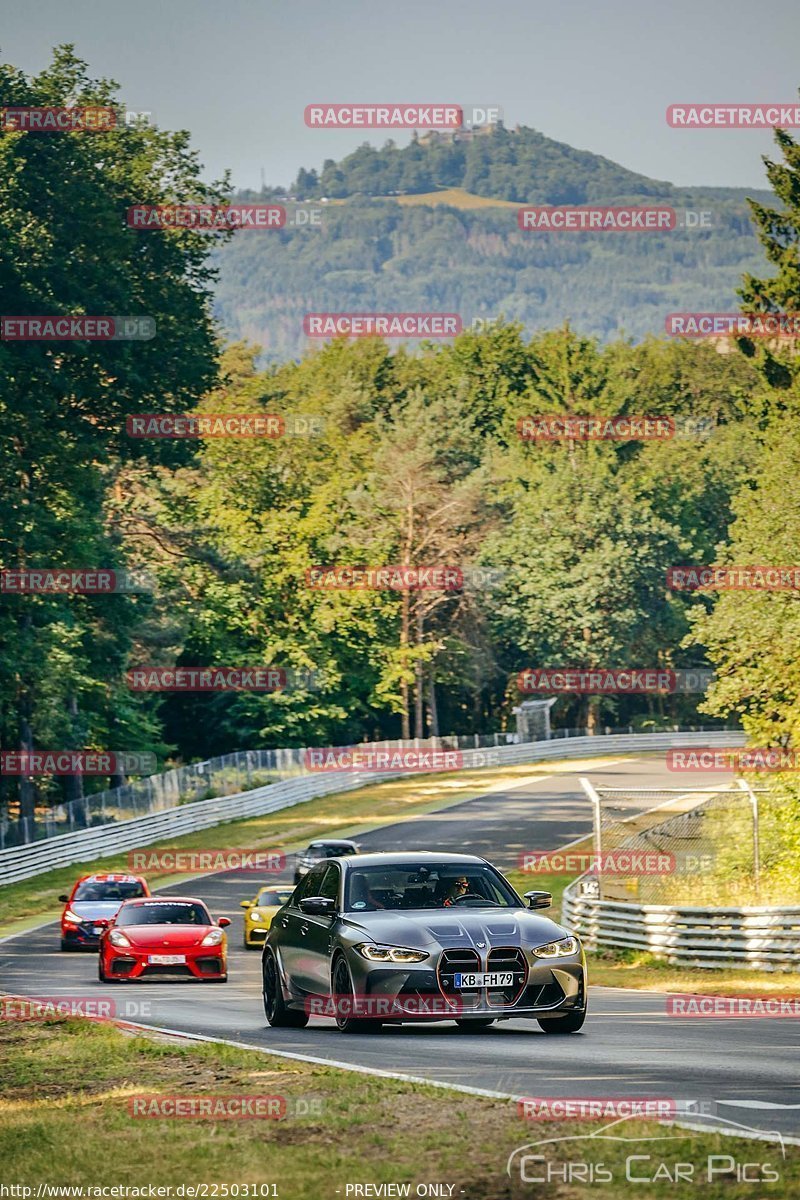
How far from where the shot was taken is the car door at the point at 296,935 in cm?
1497

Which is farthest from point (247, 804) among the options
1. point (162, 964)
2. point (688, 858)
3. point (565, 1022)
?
point (565, 1022)

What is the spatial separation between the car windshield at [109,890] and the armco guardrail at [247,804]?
13747 mm

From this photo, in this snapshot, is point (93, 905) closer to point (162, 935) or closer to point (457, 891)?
point (162, 935)

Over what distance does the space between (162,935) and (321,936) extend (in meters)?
9.58

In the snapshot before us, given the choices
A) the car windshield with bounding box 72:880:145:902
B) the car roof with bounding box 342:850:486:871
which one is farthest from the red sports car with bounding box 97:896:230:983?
the car roof with bounding box 342:850:486:871

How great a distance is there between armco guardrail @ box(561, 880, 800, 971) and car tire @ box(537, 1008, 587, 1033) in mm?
11137

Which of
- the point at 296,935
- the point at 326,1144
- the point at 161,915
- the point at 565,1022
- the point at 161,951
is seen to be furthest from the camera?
the point at 161,915

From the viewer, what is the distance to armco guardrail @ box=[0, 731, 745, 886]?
48.7m

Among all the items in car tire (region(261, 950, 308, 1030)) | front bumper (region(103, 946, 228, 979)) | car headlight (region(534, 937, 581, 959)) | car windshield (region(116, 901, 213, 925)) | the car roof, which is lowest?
front bumper (region(103, 946, 228, 979))

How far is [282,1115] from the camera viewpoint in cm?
972

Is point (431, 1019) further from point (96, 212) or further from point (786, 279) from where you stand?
point (786, 279)

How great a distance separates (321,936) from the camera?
47.4 ft

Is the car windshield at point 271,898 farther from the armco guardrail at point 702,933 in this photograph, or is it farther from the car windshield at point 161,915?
the car windshield at point 161,915

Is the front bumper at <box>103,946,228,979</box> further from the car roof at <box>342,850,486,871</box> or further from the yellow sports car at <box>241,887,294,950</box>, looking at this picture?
the car roof at <box>342,850,486,871</box>
